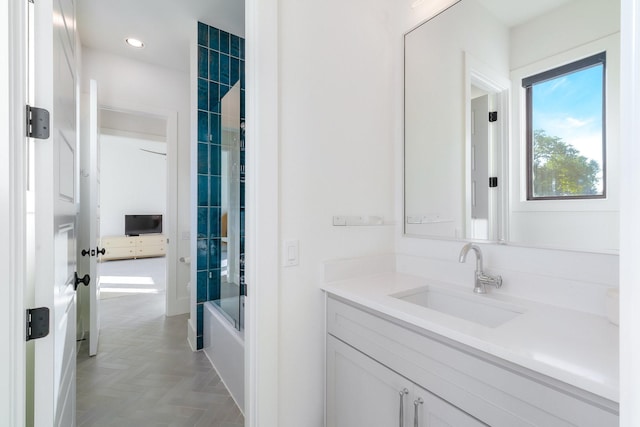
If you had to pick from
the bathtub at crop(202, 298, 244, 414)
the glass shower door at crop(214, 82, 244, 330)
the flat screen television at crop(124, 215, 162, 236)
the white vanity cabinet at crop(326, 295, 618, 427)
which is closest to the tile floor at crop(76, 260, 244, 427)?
the bathtub at crop(202, 298, 244, 414)

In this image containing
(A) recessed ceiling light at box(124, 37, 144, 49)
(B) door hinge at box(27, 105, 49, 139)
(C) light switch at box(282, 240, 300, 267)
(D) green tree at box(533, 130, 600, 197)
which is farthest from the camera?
(A) recessed ceiling light at box(124, 37, 144, 49)

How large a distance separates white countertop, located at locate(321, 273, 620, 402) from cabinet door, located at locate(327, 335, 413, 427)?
0.77 feet

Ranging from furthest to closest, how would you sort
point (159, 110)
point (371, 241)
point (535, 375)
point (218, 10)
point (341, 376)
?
1. point (159, 110)
2. point (218, 10)
3. point (371, 241)
4. point (341, 376)
5. point (535, 375)

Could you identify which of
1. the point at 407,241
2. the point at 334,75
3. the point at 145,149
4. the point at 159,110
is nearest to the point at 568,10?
the point at 334,75

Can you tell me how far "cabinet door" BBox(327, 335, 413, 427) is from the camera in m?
1.05

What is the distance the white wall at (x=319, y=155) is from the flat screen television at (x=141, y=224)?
7864 millimetres

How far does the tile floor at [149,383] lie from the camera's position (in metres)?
1.79

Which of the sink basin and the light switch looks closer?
the sink basin

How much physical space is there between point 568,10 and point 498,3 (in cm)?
32

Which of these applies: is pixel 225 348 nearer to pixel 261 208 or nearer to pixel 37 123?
pixel 261 208

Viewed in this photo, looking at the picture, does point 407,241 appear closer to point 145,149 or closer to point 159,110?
point 159,110

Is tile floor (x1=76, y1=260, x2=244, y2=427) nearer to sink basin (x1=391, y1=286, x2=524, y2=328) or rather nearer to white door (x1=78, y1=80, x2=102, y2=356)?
white door (x1=78, y1=80, x2=102, y2=356)

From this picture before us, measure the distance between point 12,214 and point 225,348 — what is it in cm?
166

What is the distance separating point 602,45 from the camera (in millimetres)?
1037
